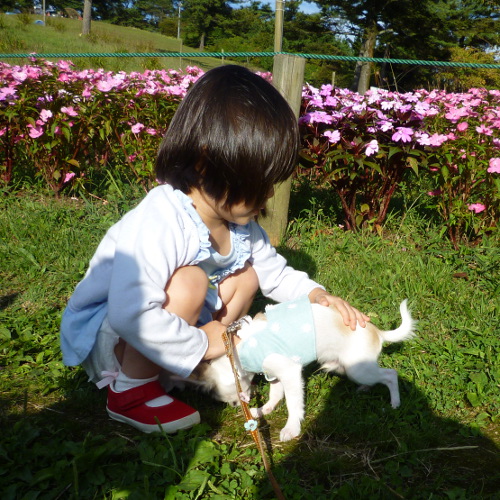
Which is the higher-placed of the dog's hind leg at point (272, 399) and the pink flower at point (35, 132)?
the pink flower at point (35, 132)

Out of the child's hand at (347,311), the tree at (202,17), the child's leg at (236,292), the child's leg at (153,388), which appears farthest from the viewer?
the tree at (202,17)

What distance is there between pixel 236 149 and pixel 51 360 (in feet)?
4.33

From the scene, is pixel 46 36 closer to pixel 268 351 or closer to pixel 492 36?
pixel 492 36

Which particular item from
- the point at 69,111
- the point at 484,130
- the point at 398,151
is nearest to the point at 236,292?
the point at 398,151

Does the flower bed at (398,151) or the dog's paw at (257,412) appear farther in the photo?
the flower bed at (398,151)

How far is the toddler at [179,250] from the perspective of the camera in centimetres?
166

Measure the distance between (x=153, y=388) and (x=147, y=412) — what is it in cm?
9

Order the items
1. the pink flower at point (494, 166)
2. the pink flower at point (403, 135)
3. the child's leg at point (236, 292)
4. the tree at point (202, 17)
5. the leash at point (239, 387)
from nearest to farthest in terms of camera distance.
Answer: the leash at point (239, 387)
the child's leg at point (236, 292)
the pink flower at point (494, 166)
the pink flower at point (403, 135)
the tree at point (202, 17)

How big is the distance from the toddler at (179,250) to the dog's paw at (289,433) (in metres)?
0.33

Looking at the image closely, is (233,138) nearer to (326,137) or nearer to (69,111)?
(326,137)

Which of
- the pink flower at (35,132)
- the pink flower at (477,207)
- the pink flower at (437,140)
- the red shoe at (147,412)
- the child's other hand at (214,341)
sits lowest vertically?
the red shoe at (147,412)

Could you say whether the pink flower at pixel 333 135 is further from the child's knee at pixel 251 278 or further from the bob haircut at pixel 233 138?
the bob haircut at pixel 233 138

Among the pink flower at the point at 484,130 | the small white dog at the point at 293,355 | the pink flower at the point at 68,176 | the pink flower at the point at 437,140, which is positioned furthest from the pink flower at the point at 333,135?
the pink flower at the point at 68,176

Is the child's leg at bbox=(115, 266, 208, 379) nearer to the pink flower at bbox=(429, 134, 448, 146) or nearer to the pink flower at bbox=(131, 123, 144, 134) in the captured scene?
the pink flower at bbox=(429, 134, 448, 146)
